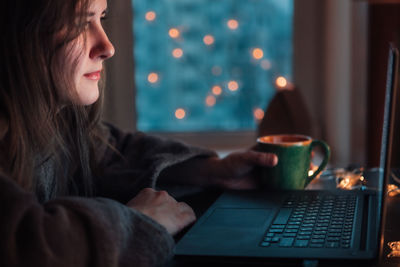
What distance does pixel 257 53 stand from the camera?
7.06ft

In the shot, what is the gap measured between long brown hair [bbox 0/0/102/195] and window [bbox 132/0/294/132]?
4.50ft

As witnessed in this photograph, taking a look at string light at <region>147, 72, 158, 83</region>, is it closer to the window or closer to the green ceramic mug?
the window

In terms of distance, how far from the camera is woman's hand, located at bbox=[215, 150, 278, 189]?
37.3 inches

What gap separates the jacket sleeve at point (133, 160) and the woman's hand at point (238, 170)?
0.06 m

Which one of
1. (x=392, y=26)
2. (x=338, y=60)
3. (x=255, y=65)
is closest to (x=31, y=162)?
(x=392, y=26)

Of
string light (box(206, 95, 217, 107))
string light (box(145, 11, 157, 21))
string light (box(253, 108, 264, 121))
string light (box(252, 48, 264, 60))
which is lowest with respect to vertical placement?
string light (box(253, 108, 264, 121))

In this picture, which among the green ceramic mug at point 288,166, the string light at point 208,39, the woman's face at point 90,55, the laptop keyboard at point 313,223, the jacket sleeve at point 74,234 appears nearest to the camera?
the jacket sleeve at point 74,234

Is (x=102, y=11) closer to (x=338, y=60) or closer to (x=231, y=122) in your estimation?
(x=338, y=60)

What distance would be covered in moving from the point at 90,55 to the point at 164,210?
0.29 m

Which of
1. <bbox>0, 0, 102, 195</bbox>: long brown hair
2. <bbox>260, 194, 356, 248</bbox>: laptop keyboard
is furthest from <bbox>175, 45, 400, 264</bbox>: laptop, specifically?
<bbox>0, 0, 102, 195</bbox>: long brown hair

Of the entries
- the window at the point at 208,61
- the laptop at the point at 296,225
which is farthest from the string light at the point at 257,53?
the laptop at the point at 296,225

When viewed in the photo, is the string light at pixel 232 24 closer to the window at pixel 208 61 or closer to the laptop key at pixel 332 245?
the window at pixel 208 61

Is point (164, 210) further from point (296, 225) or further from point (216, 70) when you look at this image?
point (216, 70)

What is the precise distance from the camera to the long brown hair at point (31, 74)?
696mm
